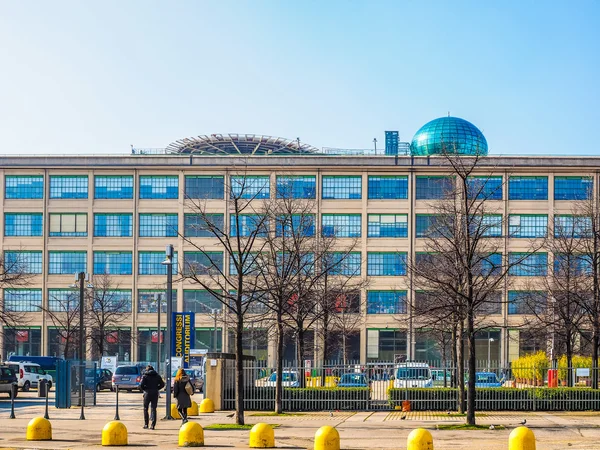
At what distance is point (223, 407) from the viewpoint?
1449 inches

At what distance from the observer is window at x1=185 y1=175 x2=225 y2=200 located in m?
84.3

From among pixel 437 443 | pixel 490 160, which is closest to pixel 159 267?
pixel 490 160

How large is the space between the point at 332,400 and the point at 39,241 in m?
54.7

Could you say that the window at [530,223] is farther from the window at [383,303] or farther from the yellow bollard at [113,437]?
the yellow bollard at [113,437]

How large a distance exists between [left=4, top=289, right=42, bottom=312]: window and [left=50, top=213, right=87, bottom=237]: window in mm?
5609

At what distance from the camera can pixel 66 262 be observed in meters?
85.6

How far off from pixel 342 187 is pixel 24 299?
3081 centimetres

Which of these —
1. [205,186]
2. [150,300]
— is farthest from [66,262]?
[205,186]

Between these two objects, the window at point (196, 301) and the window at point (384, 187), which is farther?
the window at point (384, 187)

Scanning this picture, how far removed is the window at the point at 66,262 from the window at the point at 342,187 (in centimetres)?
2285

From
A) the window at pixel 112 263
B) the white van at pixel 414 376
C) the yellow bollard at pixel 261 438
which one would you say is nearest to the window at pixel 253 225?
the yellow bollard at pixel 261 438

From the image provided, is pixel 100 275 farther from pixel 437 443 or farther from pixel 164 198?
pixel 437 443

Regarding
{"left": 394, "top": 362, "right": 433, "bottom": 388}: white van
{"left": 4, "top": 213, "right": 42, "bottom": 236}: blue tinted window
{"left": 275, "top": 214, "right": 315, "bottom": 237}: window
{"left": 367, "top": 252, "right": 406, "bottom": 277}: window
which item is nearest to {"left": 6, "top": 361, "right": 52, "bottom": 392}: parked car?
{"left": 275, "top": 214, "right": 315, "bottom": 237}: window

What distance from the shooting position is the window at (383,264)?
83.8 m
